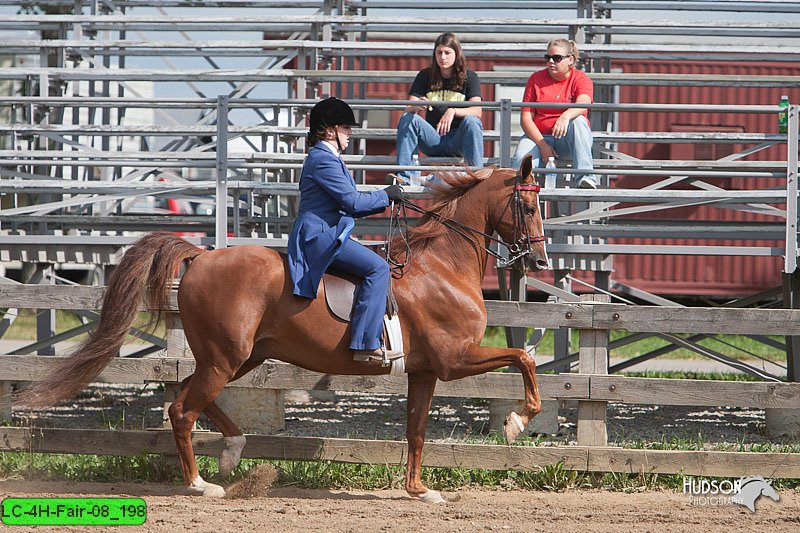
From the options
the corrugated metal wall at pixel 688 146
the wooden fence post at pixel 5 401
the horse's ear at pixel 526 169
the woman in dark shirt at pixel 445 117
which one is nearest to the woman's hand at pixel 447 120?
the woman in dark shirt at pixel 445 117

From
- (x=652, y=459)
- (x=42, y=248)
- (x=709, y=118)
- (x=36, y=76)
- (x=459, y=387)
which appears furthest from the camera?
(x=709, y=118)

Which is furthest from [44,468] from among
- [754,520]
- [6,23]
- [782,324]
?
[6,23]

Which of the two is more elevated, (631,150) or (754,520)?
(631,150)

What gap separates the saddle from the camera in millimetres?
6137

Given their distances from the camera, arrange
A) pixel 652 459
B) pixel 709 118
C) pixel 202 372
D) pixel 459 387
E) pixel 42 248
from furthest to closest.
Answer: pixel 709 118
pixel 42 248
pixel 459 387
pixel 652 459
pixel 202 372

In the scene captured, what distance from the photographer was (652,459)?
267 inches

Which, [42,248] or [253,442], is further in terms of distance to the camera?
[42,248]

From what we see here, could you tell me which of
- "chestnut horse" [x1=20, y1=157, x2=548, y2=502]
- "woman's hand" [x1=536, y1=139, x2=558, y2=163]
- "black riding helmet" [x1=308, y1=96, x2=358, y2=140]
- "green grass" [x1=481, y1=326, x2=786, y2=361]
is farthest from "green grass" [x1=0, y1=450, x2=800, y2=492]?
"green grass" [x1=481, y1=326, x2=786, y2=361]

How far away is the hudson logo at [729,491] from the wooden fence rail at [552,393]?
9 centimetres

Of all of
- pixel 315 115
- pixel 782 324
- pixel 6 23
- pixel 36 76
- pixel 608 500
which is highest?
pixel 6 23

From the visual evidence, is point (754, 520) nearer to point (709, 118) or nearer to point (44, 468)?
point (44, 468)

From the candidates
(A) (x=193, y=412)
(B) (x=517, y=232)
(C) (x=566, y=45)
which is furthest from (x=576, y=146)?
(A) (x=193, y=412)

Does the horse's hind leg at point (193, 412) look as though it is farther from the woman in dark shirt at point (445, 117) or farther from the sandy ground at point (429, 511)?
the woman in dark shirt at point (445, 117)

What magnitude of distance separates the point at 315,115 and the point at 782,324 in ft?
12.1
